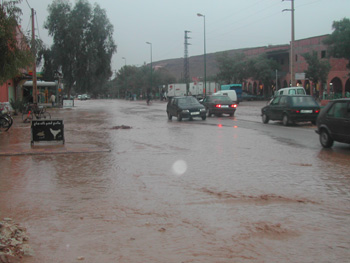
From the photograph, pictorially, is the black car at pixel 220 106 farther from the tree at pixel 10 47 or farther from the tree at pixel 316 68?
the tree at pixel 316 68

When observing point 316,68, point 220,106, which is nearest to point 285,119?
point 220,106

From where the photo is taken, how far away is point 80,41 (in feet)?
173

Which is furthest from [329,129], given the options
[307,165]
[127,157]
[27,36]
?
[27,36]

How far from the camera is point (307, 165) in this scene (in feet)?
29.3

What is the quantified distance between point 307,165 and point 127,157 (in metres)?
4.54

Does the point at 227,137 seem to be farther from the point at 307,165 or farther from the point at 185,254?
the point at 185,254

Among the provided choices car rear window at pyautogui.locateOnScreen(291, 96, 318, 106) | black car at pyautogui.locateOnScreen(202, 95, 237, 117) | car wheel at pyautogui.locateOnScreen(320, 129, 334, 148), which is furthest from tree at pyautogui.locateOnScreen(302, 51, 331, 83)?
car wheel at pyautogui.locateOnScreen(320, 129, 334, 148)

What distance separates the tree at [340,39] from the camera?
45500 millimetres

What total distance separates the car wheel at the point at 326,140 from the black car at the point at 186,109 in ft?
40.6

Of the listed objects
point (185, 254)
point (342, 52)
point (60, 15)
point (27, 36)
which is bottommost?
point (185, 254)

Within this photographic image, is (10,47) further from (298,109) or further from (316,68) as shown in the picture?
(316,68)

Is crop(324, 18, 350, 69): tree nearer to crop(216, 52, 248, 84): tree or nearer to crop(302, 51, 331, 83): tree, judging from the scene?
crop(302, 51, 331, 83): tree

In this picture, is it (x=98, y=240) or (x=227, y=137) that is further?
(x=227, y=137)

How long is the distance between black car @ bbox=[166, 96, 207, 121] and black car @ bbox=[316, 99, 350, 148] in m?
12.3
